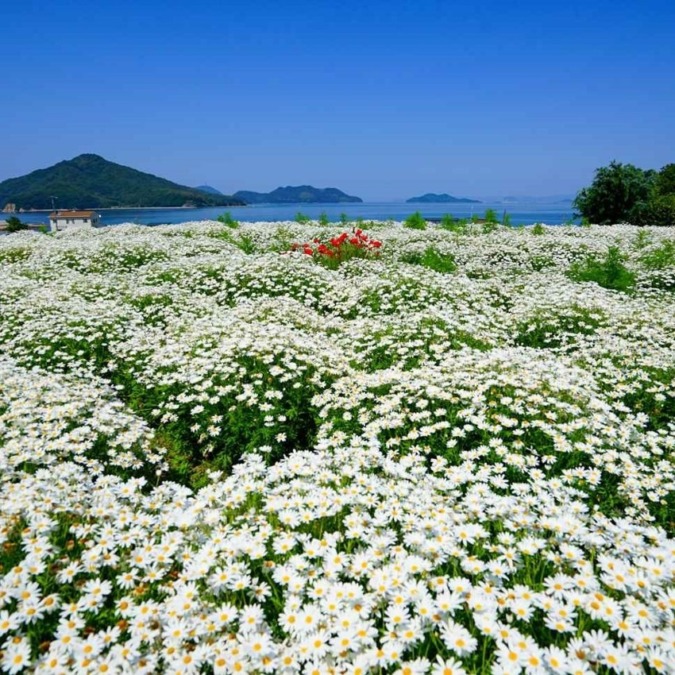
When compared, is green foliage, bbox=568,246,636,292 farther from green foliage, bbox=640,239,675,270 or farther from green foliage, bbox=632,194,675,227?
green foliage, bbox=632,194,675,227

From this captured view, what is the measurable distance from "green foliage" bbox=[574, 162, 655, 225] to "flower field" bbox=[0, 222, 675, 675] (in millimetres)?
33712

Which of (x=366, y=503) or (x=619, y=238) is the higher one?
(x=619, y=238)

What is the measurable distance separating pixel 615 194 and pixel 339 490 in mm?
43236

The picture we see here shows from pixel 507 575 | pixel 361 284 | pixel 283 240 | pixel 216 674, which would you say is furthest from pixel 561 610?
pixel 283 240

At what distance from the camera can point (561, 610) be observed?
7.96 ft

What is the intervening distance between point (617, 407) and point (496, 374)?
142 cm

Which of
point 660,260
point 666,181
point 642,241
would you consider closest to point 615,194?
point 666,181

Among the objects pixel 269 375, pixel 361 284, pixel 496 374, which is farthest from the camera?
pixel 361 284

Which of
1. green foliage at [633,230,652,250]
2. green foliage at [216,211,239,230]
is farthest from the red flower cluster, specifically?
green foliage at [216,211,239,230]

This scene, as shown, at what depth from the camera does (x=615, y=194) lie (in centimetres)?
3772

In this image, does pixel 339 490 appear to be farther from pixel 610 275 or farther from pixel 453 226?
pixel 453 226

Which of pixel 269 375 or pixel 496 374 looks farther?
pixel 269 375

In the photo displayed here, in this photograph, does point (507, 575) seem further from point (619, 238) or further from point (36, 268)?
point (619, 238)

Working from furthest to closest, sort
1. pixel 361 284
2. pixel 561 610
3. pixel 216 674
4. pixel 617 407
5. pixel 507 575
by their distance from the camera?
pixel 361 284, pixel 617 407, pixel 507 575, pixel 561 610, pixel 216 674
